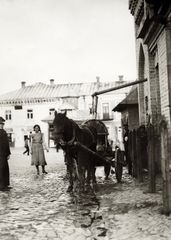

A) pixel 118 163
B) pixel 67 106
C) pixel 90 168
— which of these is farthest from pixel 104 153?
pixel 67 106

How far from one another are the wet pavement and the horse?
54cm

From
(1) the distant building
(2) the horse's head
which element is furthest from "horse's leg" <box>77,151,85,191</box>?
(1) the distant building

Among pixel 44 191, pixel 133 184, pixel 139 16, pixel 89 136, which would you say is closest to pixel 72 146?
pixel 89 136

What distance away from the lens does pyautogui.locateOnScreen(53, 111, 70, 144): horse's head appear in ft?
24.2

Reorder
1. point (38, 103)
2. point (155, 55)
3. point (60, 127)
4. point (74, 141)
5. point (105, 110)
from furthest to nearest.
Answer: point (38, 103) → point (105, 110) → point (155, 55) → point (74, 141) → point (60, 127)

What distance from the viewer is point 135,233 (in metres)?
4.47

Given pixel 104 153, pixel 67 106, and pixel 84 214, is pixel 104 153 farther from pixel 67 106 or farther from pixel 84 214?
pixel 67 106

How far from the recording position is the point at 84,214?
568 cm

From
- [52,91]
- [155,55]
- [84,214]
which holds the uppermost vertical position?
[52,91]

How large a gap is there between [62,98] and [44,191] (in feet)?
148

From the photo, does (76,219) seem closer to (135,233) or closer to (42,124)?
(135,233)

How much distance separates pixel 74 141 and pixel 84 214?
2.39 meters

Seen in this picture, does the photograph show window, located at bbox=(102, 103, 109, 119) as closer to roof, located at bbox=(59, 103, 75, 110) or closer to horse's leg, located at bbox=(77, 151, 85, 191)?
roof, located at bbox=(59, 103, 75, 110)

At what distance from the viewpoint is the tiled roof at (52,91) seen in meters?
52.8
